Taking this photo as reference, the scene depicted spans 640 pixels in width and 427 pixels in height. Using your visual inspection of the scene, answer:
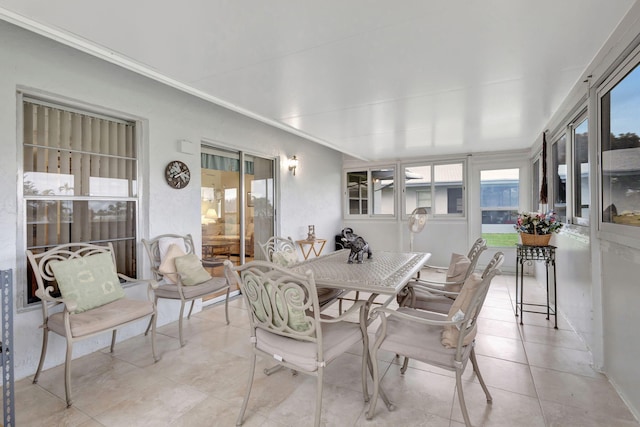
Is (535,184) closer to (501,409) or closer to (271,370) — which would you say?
(501,409)

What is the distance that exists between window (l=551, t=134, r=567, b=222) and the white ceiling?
49 cm

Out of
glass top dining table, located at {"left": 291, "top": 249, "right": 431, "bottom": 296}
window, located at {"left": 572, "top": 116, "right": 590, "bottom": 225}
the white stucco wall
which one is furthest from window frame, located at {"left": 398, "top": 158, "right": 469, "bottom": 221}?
glass top dining table, located at {"left": 291, "top": 249, "right": 431, "bottom": 296}

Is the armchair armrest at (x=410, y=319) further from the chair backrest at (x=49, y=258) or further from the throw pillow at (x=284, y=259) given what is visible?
the chair backrest at (x=49, y=258)

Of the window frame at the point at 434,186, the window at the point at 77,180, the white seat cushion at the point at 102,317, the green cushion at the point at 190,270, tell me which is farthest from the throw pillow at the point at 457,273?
the window frame at the point at 434,186

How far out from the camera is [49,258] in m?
2.45

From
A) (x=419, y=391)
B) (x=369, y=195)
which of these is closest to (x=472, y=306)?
(x=419, y=391)

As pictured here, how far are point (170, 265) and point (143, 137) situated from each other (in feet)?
4.41

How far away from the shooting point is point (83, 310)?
2.23 meters

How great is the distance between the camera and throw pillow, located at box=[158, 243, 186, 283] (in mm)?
2941

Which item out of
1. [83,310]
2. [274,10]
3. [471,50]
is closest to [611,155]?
[471,50]

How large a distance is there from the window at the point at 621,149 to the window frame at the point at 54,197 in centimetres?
390

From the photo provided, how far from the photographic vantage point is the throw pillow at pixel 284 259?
2705 millimetres

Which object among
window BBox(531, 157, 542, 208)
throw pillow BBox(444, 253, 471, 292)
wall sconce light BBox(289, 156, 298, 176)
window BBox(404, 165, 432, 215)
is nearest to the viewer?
throw pillow BBox(444, 253, 471, 292)

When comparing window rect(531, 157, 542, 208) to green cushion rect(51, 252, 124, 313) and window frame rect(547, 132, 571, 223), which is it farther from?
green cushion rect(51, 252, 124, 313)
